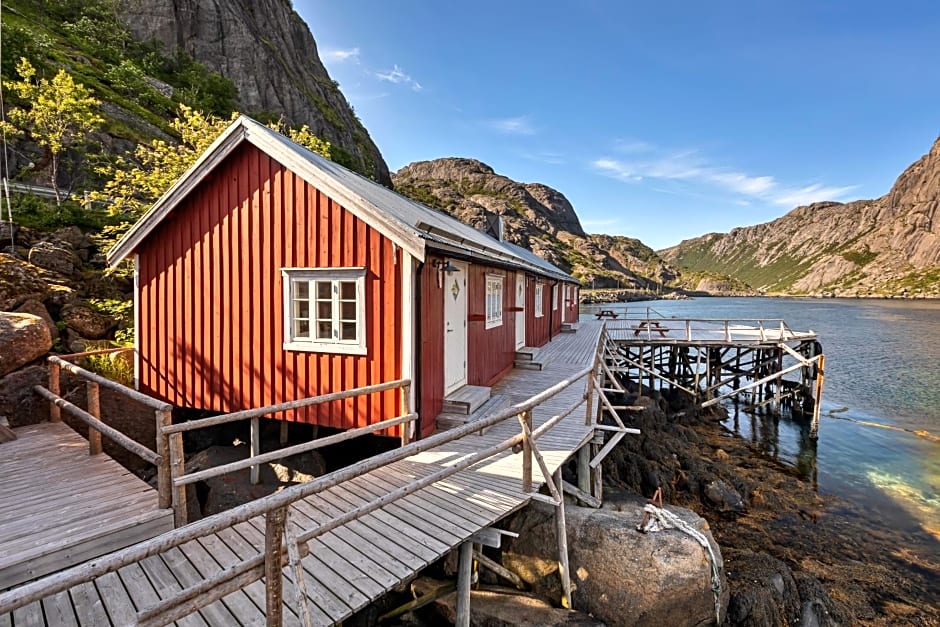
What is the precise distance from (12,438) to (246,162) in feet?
19.0

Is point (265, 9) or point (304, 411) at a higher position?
point (265, 9)

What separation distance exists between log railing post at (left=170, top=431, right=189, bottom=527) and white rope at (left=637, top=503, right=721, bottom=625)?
5.22 metres

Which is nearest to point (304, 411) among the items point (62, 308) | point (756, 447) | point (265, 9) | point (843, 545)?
point (62, 308)

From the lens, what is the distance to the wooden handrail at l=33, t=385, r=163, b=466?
14.7 ft

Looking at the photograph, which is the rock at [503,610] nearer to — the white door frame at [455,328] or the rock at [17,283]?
the white door frame at [455,328]

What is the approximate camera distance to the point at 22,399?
7.77 metres

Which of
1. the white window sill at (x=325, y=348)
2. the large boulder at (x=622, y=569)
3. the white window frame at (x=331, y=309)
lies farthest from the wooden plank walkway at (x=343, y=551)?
the white window frame at (x=331, y=309)

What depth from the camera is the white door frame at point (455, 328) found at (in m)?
7.81

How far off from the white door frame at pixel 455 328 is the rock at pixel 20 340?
7.94m

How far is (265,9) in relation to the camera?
Answer: 173 feet

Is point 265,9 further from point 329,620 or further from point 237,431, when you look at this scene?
point 329,620

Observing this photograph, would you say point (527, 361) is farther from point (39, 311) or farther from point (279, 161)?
point (39, 311)

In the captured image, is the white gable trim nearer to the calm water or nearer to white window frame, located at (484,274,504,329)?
white window frame, located at (484,274,504,329)

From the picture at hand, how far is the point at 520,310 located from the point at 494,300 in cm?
329
